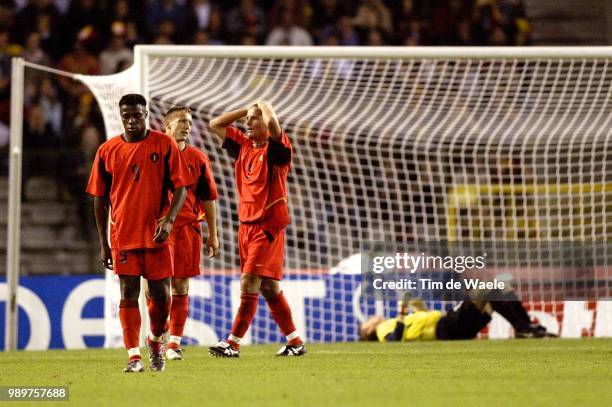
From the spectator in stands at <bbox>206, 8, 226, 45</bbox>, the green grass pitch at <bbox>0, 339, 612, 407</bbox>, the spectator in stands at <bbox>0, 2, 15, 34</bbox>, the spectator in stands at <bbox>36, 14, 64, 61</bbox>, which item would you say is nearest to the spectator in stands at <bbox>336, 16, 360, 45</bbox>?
the spectator in stands at <bbox>206, 8, 226, 45</bbox>

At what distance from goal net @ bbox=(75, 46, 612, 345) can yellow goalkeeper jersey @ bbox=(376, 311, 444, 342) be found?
63cm

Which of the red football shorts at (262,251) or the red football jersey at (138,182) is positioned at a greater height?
the red football jersey at (138,182)

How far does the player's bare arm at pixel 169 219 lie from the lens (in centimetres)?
666

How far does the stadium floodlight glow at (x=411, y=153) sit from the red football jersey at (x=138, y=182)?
4.37 m

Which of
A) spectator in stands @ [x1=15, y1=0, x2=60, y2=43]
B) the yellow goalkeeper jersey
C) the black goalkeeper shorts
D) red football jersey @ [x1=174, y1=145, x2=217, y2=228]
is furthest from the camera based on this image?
spectator in stands @ [x1=15, y1=0, x2=60, y2=43]

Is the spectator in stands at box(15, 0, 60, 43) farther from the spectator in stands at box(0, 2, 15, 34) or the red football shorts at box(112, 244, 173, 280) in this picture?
the red football shorts at box(112, 244, 173, 280)

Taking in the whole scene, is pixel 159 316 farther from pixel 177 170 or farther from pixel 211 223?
pixel 211 223

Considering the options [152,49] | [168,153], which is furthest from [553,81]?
[168,153]

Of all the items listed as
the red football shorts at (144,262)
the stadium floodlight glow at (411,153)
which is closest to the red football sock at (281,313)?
the red football shorts at (144,262)

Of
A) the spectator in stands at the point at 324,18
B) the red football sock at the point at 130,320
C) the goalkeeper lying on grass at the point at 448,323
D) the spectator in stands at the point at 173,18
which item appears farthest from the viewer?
the spectator in stands at the point at 324,18

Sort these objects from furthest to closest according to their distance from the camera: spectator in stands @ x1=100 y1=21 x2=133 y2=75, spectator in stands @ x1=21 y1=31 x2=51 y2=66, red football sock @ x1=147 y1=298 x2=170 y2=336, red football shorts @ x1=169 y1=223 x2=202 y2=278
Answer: spectator in stands @ x1=21 y1=31 x2=51 y2=66 < spectator in stands @ x1=100 y1=21 x2=133 y2=75 < red football shorts @ x1=169 y1=223 x2=202 y2=278 < red football sock @ x1=147 y1=298 x2=170 y2=336

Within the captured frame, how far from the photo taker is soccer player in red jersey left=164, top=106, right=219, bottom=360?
8.30 metres

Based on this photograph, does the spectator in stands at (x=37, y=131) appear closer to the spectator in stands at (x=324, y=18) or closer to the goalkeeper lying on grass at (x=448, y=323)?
the spectator in stands at (x=324, y=18)

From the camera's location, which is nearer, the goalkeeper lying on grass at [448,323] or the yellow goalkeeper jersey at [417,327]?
the goalkeeper lying on grass at [448,323]
